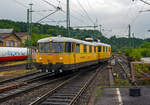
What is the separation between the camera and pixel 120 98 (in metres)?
9.23

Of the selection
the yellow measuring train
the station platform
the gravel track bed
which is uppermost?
the yellow measuring train

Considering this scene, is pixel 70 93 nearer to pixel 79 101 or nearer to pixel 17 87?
pixel 79 101

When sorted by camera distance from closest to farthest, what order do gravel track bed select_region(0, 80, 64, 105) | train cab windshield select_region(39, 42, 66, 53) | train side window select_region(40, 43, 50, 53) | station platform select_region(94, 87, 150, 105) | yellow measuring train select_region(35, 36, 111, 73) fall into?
station platform select_region(94, 87, 150, 105), gravel track bed select_region(0, 80, 64, 105), yellow measuring train select_region(35, 36, 111, 73), train cab windshield select_region(39, 42, 66, 53), train side window select_region(40, 43, 50, 53)

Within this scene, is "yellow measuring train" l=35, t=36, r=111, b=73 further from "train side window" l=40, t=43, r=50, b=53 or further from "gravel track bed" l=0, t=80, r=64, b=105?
"gravel track bed" l=0, t=80, r=64, b=105

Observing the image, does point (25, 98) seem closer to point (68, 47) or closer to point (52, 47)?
point (52, 47)

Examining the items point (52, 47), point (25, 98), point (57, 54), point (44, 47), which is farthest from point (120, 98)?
point (44, 47)

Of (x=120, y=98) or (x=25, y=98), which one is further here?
(x=25, y=98)

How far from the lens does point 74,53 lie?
16047mm

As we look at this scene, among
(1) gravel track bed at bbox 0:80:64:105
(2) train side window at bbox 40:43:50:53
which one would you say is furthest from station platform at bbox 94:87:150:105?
(2) train side window at bbox 40:43:50:53

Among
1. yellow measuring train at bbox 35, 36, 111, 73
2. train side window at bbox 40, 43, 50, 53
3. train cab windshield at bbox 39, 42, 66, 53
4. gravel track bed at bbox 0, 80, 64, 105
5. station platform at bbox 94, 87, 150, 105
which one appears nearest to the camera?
station platform at bbox 94, 87, 150, 105

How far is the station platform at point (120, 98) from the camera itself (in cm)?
855

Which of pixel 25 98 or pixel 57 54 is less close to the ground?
pixel 57 54

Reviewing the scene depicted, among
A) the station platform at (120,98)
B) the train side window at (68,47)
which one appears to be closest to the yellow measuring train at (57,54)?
the train side window at (68,47)

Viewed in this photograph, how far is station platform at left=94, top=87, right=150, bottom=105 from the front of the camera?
8.55 m
